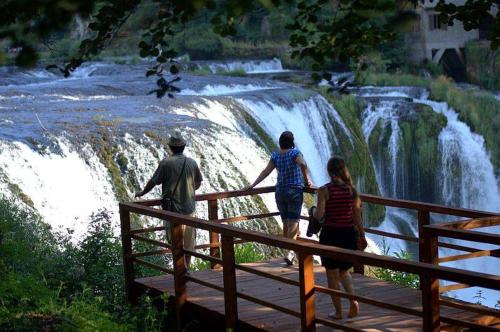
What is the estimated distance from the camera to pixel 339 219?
7398mm

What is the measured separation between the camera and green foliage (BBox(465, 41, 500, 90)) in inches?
1534

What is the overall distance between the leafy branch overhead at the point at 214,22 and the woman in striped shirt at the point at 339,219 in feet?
4.49

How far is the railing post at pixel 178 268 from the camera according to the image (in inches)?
328

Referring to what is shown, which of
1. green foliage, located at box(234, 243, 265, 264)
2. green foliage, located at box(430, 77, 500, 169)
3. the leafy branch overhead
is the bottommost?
→ green foliage, located at box(430, 77, 500, 169)

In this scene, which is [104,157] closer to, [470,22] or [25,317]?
[25,317]

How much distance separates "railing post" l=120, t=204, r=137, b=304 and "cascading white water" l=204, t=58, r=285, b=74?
24007 millimetres

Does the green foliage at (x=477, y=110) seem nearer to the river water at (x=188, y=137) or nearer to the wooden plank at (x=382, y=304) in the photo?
the river water at (x=188, y=137)

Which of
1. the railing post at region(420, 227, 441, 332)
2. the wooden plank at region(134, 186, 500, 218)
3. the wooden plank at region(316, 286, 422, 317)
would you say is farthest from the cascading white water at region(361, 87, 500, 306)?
the railing post at region(420, 227, 441, 332)

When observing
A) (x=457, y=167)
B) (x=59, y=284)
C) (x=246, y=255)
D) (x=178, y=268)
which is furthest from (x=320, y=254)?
(x=457, y=167)

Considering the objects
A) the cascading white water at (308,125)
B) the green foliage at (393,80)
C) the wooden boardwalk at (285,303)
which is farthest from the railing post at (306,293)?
the green foliage at (393,80)

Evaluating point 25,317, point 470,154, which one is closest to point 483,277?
point 25,317

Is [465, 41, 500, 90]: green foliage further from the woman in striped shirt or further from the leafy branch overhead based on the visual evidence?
the leafy branch overhead

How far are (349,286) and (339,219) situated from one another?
1.59 feet

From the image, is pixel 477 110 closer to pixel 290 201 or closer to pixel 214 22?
pixel 290 201
